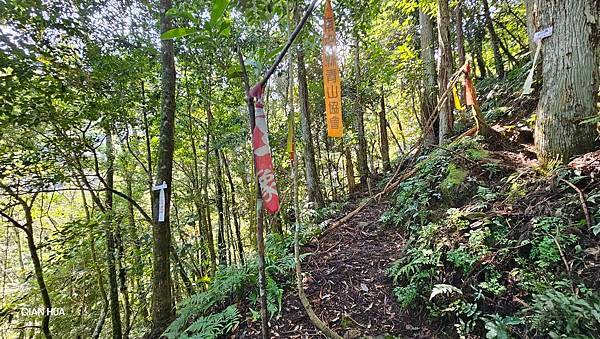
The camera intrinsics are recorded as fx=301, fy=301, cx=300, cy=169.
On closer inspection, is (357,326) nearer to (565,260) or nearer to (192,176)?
(565,260)

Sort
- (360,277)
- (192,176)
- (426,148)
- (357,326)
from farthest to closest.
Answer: (192,176) → (426,148) → (360,277) → (357,326)

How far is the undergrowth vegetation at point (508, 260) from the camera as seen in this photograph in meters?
1.85

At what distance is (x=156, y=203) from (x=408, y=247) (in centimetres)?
271

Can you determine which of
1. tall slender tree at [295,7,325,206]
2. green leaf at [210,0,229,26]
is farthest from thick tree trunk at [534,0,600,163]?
tall slender tree at [295,7,325,206]

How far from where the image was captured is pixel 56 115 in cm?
373

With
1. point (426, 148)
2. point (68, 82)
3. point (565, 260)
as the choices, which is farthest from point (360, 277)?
point (68, 82)

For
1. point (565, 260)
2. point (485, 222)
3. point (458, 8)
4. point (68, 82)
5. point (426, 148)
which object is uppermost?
point (458, 8)

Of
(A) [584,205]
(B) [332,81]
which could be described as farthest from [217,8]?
(A) [584,205]

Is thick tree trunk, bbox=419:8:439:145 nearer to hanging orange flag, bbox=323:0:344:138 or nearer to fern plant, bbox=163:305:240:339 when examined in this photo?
hanging orange flag, bbox=323:0:344:138

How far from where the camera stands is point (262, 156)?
1.50 meters

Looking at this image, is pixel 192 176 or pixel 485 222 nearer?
pixel 485 222

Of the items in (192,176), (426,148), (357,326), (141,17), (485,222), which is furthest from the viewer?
(192,176)

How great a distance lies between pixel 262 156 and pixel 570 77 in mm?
3035

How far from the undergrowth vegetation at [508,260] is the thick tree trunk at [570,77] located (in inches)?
12.5
